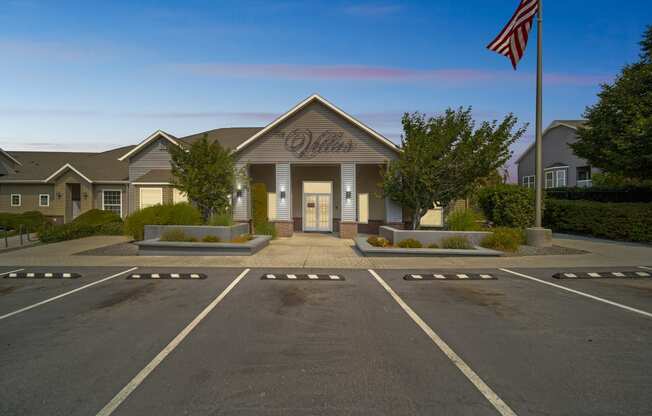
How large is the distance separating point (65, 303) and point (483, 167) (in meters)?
16.0

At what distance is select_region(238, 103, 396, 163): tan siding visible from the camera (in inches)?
839

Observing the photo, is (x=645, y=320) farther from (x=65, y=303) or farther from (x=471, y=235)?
(x=65, y=303)

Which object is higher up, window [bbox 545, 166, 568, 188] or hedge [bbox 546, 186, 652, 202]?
window [bbox 545, 166, 568, 188]

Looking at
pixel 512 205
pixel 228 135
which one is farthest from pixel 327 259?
pixel 228 135

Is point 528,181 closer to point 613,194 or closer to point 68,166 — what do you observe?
point 613,194

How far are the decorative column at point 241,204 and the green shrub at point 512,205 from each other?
14.0 meters

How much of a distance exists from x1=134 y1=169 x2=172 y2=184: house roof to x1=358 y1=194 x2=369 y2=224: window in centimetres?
1173

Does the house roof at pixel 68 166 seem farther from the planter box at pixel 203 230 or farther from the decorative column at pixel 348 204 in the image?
the decorative column at pixel 348 204

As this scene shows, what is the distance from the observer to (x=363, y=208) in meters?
24.0

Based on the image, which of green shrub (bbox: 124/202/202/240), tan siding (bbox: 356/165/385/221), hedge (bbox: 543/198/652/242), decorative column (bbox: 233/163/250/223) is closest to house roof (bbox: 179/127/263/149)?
decorative column (bbox: 233/163/250/223)

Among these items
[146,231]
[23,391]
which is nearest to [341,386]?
[23,391]

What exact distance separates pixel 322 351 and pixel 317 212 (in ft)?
63.1

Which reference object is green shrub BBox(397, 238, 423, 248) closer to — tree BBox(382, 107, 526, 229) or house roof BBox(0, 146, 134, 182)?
tree BBox(382, 107, 526, 229)

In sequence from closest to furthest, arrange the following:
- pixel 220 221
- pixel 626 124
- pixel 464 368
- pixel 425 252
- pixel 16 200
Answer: pixel 464 368 → pixel 425 252 → pixel 220 221 → pixel 626 124 → pixel 16 200
